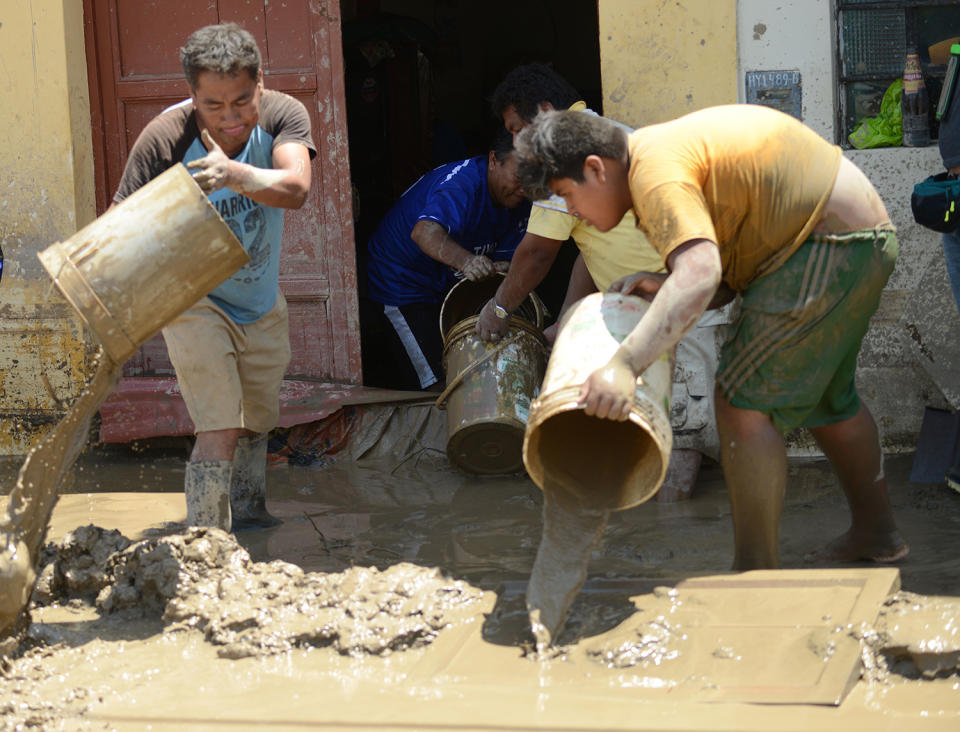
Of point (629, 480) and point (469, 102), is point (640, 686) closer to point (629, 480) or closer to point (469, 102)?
point (629, 480)

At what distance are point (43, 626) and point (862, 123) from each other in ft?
12.7

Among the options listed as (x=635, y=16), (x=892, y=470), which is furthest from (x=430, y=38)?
(x=892, y=470)

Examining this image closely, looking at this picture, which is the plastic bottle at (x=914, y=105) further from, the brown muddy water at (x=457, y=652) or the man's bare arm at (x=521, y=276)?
the brown muddy water at (x=457, y=652)

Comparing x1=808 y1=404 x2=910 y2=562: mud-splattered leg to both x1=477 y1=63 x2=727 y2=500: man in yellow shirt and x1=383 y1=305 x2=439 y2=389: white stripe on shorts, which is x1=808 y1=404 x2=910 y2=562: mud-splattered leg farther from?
x1=383 y1=305 x2=439 y2=389: white stripe on shorts

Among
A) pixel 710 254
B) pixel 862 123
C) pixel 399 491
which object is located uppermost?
pixel 862 123

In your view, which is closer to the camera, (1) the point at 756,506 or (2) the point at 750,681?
(2) the point at 750,681

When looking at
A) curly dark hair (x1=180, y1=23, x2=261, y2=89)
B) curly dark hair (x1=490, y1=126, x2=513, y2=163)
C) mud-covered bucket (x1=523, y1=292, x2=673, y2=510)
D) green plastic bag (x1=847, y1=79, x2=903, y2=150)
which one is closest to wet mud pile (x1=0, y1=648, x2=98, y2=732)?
mud-covered bucket (x1=523, y1=292, x2=673, y2=510)

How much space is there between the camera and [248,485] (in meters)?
4.59

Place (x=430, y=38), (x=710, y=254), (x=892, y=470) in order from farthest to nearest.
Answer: (x=430, y=38) < (x=892, y=470) < (x=710, y=254)

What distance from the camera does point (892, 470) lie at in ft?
16.3

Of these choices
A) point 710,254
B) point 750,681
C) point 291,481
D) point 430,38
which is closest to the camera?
point 750,681

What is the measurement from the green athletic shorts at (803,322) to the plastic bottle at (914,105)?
73.6 inches

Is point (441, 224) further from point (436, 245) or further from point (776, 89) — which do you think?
point (776, 89)

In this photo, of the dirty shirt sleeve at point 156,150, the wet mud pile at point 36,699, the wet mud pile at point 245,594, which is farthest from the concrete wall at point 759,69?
the wet mud pile at point 36,699
